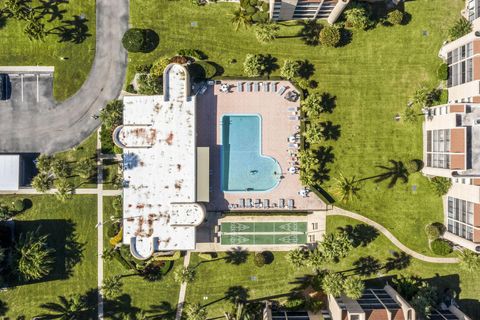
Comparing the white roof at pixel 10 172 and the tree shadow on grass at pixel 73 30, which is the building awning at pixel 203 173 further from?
the white roof at pixel 10 172

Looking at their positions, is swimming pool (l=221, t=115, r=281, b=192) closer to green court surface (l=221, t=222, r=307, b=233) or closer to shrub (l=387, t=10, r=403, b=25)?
green court surface (l=221, t=222, r=307, b=233)

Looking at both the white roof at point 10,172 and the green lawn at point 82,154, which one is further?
the green lawn at point 82,154

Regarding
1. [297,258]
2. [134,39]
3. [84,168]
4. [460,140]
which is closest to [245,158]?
[297,258]

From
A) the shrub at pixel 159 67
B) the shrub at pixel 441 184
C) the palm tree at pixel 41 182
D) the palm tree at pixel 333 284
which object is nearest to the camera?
the palm tree at pixel 333 284

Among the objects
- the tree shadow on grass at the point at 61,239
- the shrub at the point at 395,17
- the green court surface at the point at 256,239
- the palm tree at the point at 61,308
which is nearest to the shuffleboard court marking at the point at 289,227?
the green court surface at the point at 256,239

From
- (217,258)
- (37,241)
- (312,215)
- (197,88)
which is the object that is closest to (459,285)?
(312,215)

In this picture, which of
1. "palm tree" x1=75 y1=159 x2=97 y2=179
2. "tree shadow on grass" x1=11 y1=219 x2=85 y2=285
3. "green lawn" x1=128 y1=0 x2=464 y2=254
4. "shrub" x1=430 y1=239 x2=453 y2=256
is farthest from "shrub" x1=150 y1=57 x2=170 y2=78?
"shrub" x1=430 y1=239 x2=453 y2=256
